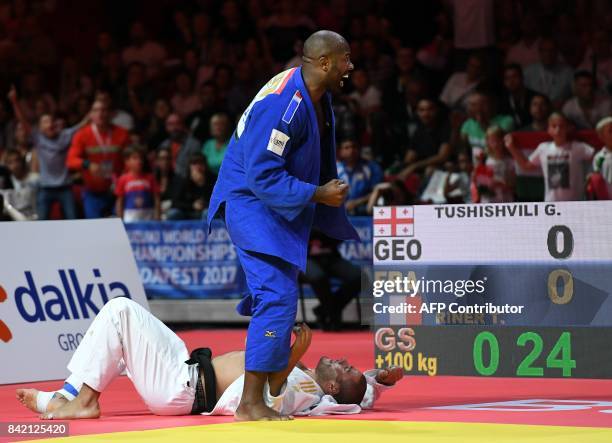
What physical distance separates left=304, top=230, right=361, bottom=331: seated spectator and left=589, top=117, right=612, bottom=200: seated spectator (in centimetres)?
265

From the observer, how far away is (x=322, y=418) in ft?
20.0

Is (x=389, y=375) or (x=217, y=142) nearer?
(x=389, y=375)

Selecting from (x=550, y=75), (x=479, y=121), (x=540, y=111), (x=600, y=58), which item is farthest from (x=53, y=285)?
(x=600, y=58)

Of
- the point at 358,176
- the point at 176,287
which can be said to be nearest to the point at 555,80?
the point at 358,176

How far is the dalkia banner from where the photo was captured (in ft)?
28.0

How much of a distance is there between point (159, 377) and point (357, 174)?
7.52m

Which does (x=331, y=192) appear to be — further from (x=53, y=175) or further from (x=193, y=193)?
(x=53, y=175)

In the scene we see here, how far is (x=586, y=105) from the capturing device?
13.3m

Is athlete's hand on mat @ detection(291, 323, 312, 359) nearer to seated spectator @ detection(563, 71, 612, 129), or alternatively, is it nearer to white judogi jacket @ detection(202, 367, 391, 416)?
white judogi jacket @ detection(202, 367, 391, 416)

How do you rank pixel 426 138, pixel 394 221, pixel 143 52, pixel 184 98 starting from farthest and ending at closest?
pixel 143 52, pixel 184 98, pixel 426 138, pixel 394 221

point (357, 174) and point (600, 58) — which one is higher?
point (600, 58)

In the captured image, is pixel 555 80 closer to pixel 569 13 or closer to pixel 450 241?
pixel 569 13

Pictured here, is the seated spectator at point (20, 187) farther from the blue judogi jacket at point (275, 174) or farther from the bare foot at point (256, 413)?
the bare foot at point (256, 413)

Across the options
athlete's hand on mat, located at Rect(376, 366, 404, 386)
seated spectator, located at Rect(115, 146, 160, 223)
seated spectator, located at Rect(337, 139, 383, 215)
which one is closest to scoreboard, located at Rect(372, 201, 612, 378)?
athlete's hand on mat, located at Rect(376, 366, 404, 386)
